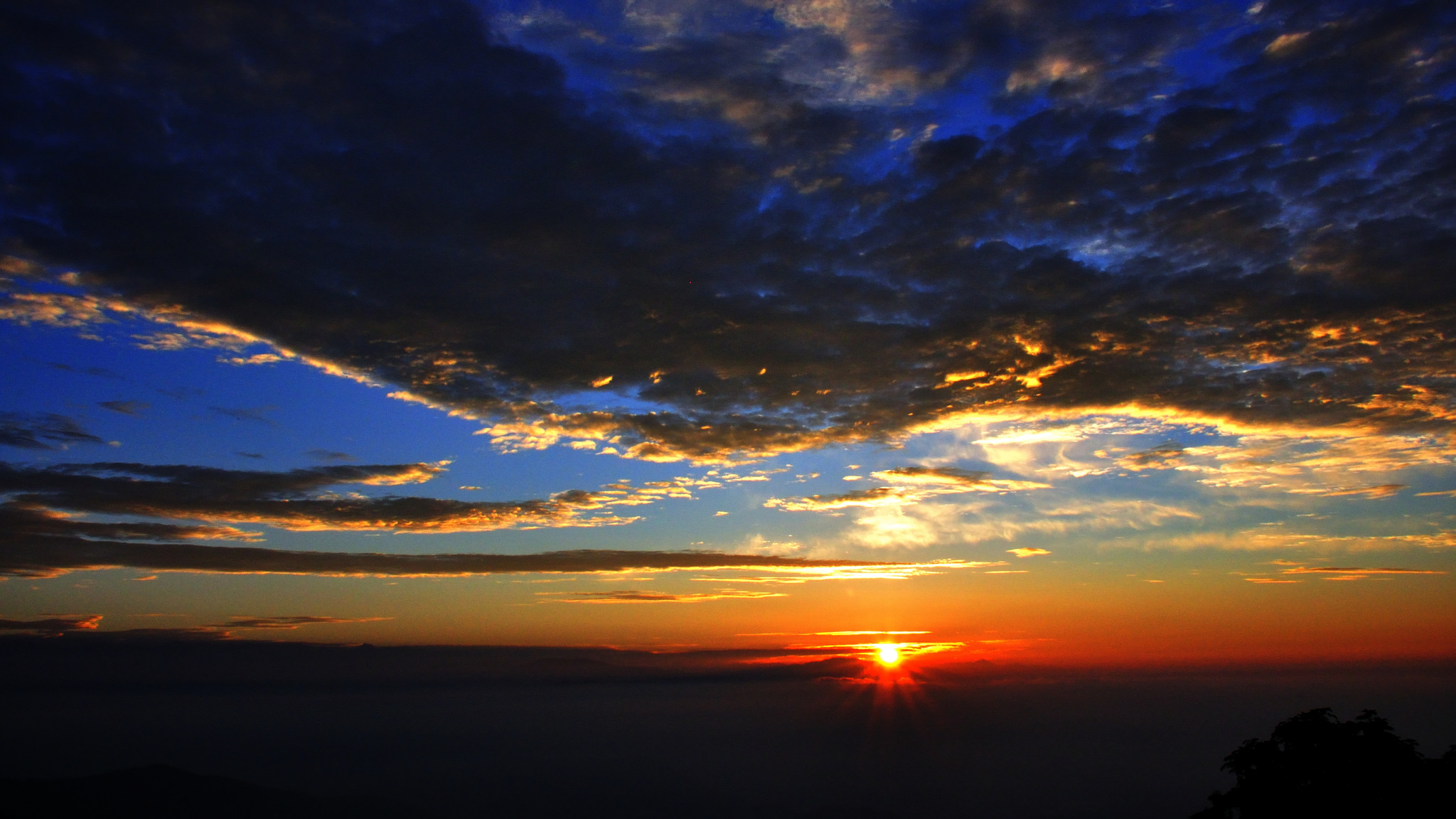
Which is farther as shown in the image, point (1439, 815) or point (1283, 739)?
point (1283, 739)

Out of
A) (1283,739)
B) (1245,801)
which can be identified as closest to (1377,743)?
(1283,739)

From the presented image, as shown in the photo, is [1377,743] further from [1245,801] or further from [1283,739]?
[1245,801]

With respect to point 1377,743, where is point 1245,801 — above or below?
below

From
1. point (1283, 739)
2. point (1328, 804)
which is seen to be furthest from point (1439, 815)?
point (1283, 739)

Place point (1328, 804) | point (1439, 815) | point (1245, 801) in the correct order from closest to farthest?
point (1439, 815), point (1328, 804), point (1245, 801)

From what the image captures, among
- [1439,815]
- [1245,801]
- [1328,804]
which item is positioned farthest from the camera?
[1245,801]

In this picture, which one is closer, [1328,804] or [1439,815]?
[1439,815]
